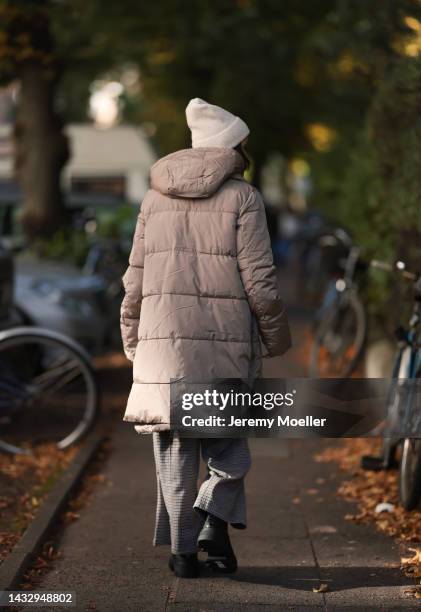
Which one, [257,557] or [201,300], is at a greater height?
[201,300]

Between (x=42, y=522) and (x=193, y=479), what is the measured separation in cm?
118

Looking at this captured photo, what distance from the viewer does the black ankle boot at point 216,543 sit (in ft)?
17.1

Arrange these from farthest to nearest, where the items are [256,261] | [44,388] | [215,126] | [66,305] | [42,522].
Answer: [66,305] → [44,388] → [42,522] → [215,126] → [256,261]

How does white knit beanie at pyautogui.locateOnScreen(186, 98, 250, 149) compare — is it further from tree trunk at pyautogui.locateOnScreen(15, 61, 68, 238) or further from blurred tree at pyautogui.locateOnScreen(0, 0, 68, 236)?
tree trunk at pyautogui.locateOnScreen(15, 61, 68, 238)

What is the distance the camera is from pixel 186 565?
5305 mm

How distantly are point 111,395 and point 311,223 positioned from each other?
1360cm

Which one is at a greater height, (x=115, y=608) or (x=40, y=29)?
(x=115, y=608)

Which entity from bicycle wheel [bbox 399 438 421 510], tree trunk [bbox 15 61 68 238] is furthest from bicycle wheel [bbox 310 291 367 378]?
tree trunk [bbox 15 61 68 238]

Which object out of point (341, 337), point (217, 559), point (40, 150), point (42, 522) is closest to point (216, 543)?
point (217, 559)

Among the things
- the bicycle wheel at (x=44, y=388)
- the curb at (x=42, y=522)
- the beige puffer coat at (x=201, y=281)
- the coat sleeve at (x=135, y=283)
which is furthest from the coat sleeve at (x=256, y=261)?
the bicycle wheel at (x=44, y=388)

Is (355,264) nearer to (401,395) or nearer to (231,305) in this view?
(401,395)

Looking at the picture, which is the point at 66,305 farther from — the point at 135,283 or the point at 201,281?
the point at 201,281

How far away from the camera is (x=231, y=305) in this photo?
16.7ft

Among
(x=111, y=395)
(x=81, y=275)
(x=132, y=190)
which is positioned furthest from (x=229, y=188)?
(x=132, y=190)
